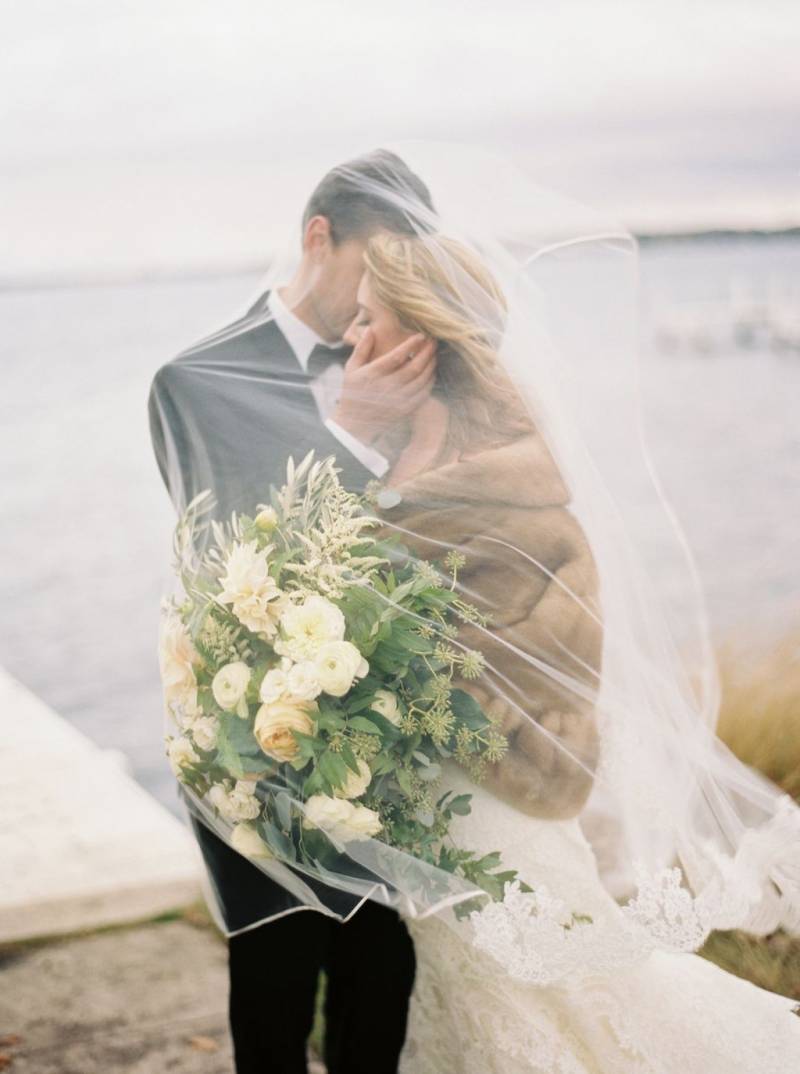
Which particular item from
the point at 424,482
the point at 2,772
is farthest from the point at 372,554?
the point at 2,772

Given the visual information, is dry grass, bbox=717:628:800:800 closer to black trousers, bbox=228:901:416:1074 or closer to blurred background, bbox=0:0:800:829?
blurred background, bbox=0:0:800:829

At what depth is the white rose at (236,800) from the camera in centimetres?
169

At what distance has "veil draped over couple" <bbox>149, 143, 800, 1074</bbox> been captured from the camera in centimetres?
165

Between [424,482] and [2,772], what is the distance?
4.97ft

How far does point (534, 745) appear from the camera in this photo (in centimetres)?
170

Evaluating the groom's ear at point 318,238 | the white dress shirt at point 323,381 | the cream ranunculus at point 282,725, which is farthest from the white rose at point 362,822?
the groom's ear at point 318,238

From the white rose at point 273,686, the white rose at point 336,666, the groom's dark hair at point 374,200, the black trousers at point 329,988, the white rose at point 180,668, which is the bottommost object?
the black trousers at point 329,988

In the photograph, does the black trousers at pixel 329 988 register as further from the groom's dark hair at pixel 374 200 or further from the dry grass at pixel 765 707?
the groom's dark hair at pixel 374 200

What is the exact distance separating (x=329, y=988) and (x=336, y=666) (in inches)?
29.2

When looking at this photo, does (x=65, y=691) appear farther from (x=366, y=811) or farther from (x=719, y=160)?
(x=719, y=160)

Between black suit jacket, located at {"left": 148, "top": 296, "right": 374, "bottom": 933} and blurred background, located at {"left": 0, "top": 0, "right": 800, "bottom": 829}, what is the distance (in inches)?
4.8

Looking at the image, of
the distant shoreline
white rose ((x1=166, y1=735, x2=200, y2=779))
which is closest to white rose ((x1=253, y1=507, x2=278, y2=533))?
white rose ((x1=166, y1=735, x2=200, y2=779))

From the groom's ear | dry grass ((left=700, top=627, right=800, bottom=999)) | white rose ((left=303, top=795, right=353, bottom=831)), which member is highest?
the groom's ear

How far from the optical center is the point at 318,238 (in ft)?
5.88
